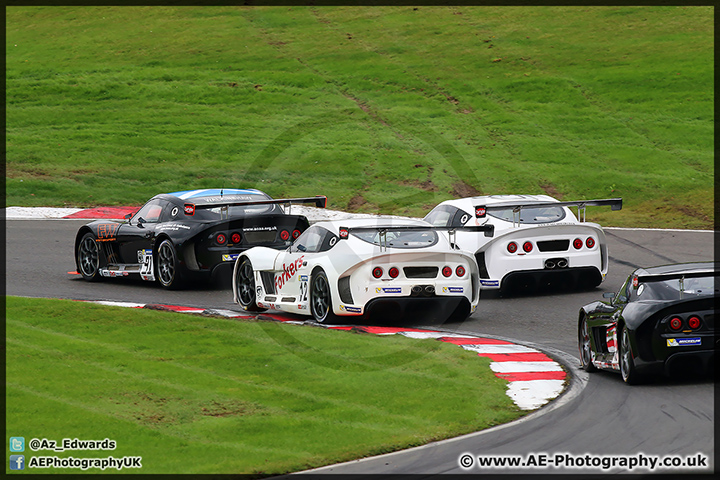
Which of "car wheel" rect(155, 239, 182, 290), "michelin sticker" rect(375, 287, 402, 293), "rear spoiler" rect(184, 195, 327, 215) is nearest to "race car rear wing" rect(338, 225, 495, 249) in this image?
"michelin sticker" rect(375, 287, 402, 293)

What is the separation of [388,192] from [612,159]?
8.24 metres

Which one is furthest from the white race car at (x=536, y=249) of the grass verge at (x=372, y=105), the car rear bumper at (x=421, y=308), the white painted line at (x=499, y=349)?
the grass verge at (x=372, y=105)

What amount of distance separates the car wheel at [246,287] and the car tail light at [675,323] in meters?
6.22

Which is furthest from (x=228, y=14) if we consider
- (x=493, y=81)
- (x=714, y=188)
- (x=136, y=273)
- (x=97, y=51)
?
(x=136, y=273)

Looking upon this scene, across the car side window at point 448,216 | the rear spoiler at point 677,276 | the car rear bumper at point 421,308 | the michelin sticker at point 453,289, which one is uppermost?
the car side window at point 448,216

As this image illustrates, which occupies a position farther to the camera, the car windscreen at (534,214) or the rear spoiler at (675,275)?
the car windscreen at (534,214)

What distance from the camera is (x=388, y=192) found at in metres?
27.4

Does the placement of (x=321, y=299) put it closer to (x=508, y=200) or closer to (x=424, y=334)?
(x=424, y=334)

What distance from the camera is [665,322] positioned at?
746 centimetres

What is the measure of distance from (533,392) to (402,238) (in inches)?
145

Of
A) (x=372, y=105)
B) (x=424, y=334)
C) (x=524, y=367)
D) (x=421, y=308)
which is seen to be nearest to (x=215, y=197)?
(x=421, y=308)

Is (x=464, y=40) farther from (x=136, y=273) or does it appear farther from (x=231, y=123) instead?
(x=136, y=273)

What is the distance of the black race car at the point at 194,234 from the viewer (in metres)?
13.6

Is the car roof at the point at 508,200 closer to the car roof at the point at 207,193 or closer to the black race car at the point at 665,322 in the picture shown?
the car roof at the point at 207,193
